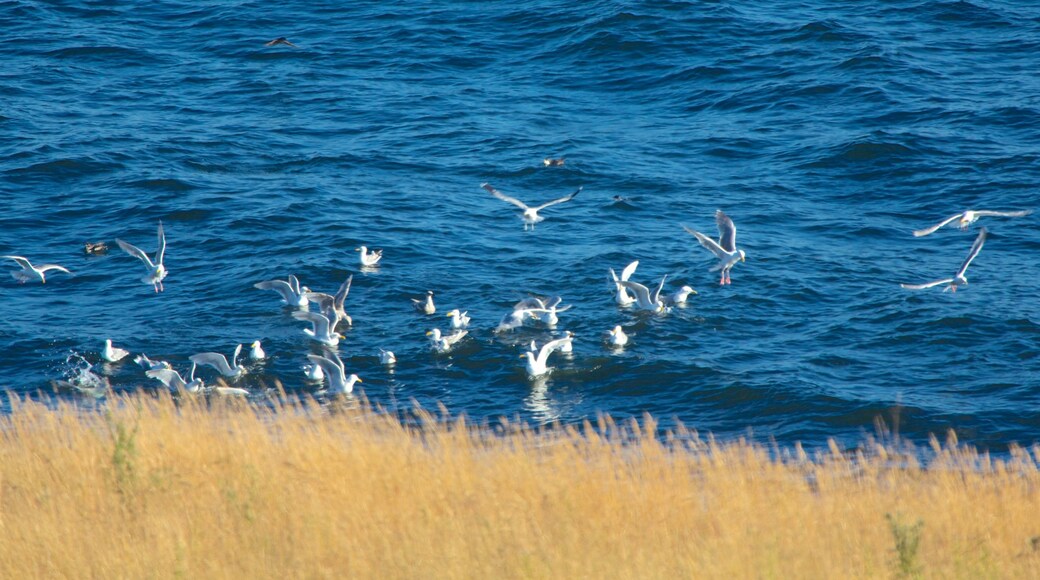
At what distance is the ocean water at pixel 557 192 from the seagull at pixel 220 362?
40 centimetres

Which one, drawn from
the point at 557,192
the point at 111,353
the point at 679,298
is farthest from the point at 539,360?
the point at 557,192

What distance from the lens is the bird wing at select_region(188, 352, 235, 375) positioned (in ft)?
49.7

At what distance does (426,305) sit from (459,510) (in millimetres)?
9021

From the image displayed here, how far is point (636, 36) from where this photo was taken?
31.7 meters

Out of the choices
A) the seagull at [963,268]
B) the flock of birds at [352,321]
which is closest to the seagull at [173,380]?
the flock of birds at [352,321]

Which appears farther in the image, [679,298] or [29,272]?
[29,272]

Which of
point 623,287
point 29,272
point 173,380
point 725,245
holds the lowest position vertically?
point 173,380

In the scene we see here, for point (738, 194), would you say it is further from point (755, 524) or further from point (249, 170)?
point (755, 524)

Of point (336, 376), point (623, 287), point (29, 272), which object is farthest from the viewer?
point (29, 272)

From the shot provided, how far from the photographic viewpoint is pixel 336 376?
14.7m

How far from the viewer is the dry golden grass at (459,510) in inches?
305

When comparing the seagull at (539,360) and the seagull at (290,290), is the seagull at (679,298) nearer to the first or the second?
the seagull at (539,360)

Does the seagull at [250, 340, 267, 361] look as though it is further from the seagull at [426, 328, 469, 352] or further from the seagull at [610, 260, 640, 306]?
the seagull at [610, 260, 640, 306]

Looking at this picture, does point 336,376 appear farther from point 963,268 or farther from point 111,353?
point 963,268
